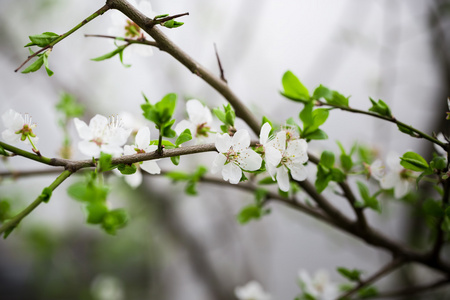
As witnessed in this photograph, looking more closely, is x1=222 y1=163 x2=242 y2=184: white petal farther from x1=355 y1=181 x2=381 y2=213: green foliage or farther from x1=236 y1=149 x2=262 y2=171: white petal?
x1=355 y1=181 x2=381 y2=213: green foliage

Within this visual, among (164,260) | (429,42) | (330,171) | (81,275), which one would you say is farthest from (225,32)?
(330,171)

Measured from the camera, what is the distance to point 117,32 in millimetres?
420

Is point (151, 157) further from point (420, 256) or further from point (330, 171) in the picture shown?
point (420, 256)

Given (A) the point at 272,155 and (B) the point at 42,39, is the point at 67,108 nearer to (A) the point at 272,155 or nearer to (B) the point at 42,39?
(B) the point at 42,39

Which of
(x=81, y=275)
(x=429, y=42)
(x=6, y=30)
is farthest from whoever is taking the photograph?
(x=81, y=275)

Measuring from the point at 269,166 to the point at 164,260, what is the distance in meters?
1.58

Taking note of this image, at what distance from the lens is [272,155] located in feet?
1.11

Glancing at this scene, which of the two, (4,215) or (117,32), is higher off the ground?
(117,32)

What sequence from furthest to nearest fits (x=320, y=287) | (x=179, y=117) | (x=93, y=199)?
(x=179, y=117), (x=320, y=287), (x=93, y=199)

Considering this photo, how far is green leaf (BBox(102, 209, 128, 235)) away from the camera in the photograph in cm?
30

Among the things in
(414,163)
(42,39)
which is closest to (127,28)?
(42,39)

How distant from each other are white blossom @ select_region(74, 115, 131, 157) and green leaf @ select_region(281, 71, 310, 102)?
6.9 inches

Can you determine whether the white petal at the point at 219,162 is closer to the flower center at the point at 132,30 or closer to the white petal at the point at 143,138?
the white petal at the point at 143,138

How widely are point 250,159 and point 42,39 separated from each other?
214 millimetres
